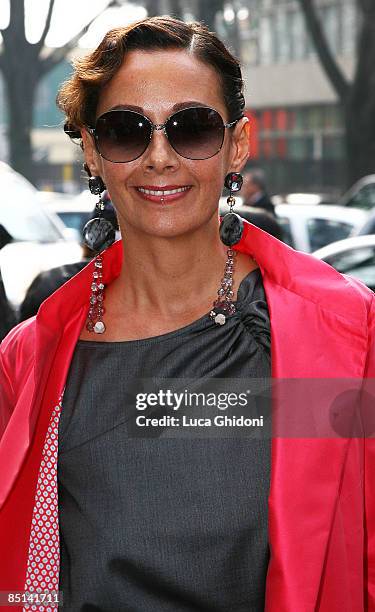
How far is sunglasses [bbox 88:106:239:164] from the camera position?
7.65ft

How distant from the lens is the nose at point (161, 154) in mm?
2350

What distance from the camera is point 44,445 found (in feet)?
7.82

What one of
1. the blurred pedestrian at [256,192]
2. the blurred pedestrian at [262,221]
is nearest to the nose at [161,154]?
the blurred pedestrian at [262,221]

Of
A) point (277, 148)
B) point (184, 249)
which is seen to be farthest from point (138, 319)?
point (277, 148)

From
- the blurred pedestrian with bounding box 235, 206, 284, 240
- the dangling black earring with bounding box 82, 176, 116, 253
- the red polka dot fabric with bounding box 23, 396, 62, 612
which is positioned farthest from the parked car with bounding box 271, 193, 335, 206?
the red polka dot fabric with bounding box 23, 396, 62, 612

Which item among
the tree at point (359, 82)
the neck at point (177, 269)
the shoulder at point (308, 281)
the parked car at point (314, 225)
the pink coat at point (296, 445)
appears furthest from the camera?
the tree at point (359, 82)

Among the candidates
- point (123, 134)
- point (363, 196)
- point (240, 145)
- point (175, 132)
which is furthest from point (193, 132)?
point (363, 196)

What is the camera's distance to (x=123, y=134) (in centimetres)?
235

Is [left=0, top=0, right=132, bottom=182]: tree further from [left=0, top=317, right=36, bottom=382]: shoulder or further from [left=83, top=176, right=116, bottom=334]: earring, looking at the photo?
[left=0, top=317, right=36, bottom=382]: shoulder

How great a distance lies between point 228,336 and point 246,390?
0.43ft

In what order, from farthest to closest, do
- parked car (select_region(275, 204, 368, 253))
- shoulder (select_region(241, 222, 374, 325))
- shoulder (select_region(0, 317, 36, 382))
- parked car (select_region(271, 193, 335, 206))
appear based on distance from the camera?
1. parked car (select_region(271, 193, 335, 206))
2. parked car (select_region(275, 204, 368, 253))
3. shoulder (select_region(0, 317, 36, 382))
4. shoulder (select_region(241, 222, 374, 325))

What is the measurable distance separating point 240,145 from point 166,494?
2.76ft

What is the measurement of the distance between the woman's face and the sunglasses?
1cm

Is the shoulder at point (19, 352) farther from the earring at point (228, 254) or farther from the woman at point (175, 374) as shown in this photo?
the earring at point (228, 254)
